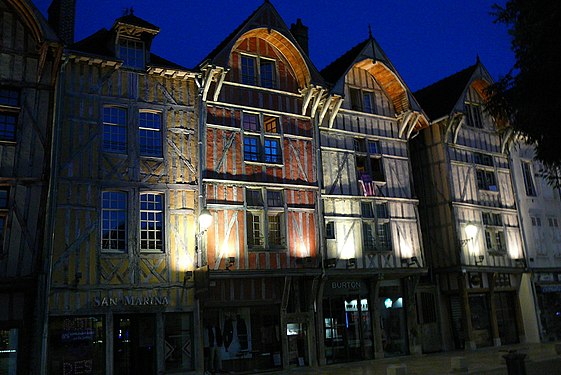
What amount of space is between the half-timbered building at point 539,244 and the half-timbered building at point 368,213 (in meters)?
6.27

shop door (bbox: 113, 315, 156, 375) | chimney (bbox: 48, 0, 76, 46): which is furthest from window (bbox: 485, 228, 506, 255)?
chimney (bbox: 48, 0, 76, 46)

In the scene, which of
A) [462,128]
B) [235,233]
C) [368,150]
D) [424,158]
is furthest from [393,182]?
[235,233]

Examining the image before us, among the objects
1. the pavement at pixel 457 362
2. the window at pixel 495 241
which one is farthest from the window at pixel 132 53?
the window at pixel 495 241

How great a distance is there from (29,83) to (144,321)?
271 inches

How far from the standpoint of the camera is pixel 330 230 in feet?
61.7

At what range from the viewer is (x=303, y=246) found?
17641 mm

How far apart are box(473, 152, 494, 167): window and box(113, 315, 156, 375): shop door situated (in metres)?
15.1

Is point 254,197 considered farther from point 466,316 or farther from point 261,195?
point 466,316

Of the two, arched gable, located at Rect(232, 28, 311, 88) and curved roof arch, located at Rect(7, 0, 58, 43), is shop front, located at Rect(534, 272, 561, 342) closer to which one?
arched gable, located at Rect(232, 28, 311, 88)

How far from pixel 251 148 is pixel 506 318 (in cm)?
1337

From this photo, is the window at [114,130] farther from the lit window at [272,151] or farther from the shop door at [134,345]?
the shop door at [134,345]

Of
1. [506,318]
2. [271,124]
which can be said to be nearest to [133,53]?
[271,124]

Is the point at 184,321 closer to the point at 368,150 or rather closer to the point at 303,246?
the point at 303,246

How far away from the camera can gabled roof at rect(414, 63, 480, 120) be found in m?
22.8
